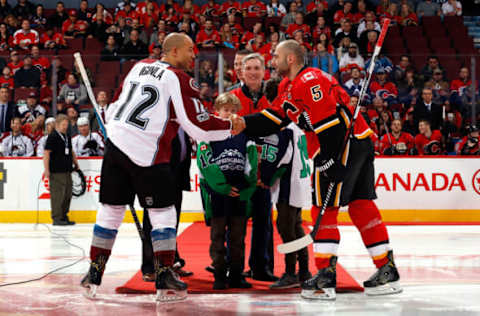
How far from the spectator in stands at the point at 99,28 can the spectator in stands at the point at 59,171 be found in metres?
4.33

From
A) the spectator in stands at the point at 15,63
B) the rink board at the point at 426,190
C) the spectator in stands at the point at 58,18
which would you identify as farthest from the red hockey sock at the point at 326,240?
the spectator in stands at the point at 58,18

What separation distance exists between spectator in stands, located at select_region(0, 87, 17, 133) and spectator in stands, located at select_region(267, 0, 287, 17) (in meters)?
6.29

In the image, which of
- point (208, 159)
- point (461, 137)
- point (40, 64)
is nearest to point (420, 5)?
point (461, 137)

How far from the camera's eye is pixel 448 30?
536 inches

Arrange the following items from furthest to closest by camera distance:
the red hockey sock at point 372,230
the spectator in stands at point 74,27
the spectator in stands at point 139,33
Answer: the spectator in stands at point 74,27
the spectator in stands at point 139,33
the red hockey sock at point 372,230

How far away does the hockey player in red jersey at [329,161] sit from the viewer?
13.3 ft

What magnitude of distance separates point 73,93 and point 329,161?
21.8 feet

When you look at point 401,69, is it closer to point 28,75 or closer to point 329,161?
point 28,75

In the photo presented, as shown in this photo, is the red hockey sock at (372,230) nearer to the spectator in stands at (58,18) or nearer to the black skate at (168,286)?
the black skate at (168,286)

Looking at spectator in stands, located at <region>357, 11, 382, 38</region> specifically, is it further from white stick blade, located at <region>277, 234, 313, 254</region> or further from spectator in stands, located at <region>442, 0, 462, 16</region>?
white stick blade, located at <region>277, 234, 313, 254</region>

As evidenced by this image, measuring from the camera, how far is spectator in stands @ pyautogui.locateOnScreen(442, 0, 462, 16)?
561 inches

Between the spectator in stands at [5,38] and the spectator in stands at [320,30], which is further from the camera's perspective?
the spectator in stands at [5,38]

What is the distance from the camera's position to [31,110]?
10062 mm

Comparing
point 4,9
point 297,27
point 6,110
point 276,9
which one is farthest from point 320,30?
point 4,9
